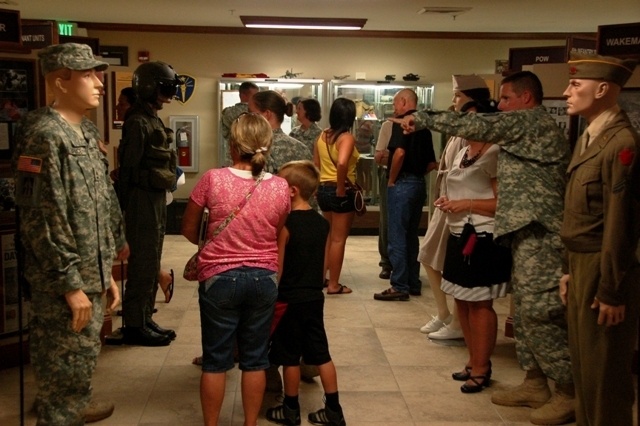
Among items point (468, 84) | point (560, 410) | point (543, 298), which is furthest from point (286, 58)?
point (560, 410)

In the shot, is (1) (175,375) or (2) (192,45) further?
(2) (192,45)

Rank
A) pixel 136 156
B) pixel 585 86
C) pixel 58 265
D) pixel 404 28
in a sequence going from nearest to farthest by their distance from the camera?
pixel 58 265, pixel 585 86, pixel 136 156, pixel 404 28

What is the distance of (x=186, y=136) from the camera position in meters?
9.77

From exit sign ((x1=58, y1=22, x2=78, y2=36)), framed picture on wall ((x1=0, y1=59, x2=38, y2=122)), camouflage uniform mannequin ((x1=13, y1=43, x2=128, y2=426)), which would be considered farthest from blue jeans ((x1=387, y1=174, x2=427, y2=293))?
exit sign ((x1=58, y1=22, x2=78, y2=36))

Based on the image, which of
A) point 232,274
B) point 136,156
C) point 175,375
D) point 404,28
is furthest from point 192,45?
point 232,274

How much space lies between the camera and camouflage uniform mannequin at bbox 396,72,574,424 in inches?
134

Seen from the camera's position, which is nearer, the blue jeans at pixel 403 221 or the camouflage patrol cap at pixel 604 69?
the camouflage patrol cap at pixel 604 69

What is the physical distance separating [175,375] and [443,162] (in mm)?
2099

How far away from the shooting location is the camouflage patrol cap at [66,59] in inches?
107

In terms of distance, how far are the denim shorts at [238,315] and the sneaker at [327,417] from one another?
0.48m

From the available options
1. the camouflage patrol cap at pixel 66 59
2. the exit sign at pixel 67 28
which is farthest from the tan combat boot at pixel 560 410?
the exit sign at pixel 67 28

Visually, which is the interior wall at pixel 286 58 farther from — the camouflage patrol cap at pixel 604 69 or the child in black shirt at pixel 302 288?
the camouflage patrol cap at pixel 604 69

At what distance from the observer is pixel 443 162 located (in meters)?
4.64

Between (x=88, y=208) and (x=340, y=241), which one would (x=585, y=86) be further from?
(x=340, y=241)
